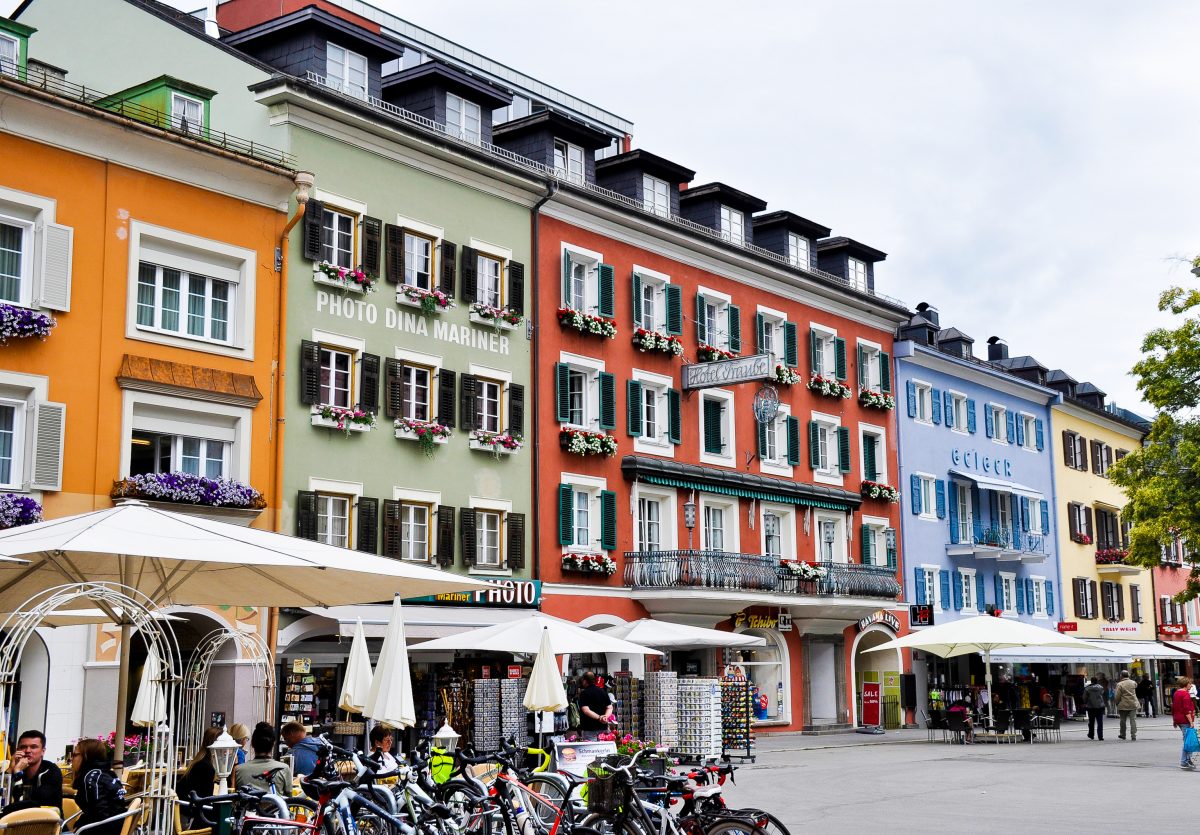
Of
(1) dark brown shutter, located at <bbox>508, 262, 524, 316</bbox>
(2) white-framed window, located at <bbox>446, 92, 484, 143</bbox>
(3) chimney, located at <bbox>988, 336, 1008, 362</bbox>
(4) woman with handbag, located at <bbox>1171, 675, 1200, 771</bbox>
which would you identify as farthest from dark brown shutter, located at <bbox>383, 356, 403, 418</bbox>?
(3) chimney, located at <bbox>988, 336, 1008, 362</bbox>

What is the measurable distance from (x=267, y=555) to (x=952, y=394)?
130 feet

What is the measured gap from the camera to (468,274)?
3012 cm

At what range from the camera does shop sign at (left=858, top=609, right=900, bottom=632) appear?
41281mm

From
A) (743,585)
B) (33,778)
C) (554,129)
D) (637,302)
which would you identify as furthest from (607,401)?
(33,778)

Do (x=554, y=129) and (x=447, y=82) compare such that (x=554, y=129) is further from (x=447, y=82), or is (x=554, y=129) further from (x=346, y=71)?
(x=346, y=71)

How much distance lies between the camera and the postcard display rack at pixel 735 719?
2736cm

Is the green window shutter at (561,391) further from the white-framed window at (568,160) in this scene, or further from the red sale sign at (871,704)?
the red sale sign at (871,704)

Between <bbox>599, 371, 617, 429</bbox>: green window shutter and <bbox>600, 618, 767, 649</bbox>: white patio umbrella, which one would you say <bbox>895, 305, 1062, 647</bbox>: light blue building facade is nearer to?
<bbox>599, 371, 617, 429</bbox>: green window shutter

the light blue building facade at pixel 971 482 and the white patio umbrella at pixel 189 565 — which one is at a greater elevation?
the light blue building facade at pixel 971 482

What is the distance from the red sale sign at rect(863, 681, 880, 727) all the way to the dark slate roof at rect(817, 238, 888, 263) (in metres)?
12.8

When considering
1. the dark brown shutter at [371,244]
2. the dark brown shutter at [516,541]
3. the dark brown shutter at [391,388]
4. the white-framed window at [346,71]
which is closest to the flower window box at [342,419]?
the dark brown shutter at [391,388]

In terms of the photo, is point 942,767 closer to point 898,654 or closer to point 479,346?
point 479,346

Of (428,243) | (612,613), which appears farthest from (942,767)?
(428,243)

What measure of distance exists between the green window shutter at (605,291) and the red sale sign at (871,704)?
47.3 ft
